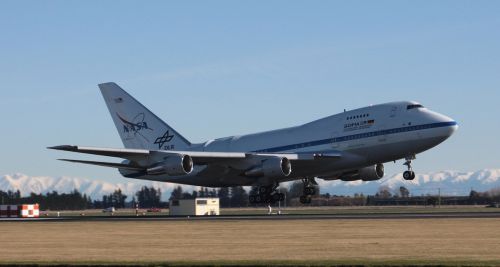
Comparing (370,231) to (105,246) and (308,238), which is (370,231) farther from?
(105,246)

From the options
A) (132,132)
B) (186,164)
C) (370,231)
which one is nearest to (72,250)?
(370,231)

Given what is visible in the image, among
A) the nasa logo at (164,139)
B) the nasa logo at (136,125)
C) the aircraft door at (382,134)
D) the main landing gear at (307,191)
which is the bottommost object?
the main landing gear at (307,191)

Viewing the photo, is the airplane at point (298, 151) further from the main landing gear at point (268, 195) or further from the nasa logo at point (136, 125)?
the nasa logo at point (136, 125)

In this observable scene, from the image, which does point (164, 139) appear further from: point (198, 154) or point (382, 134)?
point (382, 134)

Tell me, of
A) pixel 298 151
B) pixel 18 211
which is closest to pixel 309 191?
pixel 298 151

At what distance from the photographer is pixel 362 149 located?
73.1m

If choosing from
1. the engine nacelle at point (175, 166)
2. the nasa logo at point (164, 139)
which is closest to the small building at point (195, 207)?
the nasa logo at point (164, 139)

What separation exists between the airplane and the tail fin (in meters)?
0.12

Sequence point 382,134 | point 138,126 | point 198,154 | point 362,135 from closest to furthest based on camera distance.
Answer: point 382,134
point 362,135
point 198,154
point 138,126

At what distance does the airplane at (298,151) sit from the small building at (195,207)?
12.2 m

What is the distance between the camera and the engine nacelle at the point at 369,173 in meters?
81.7

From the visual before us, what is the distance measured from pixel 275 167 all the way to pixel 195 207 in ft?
89.5

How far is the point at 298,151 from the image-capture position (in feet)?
257

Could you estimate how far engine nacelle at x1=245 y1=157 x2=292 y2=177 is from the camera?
245 ft
